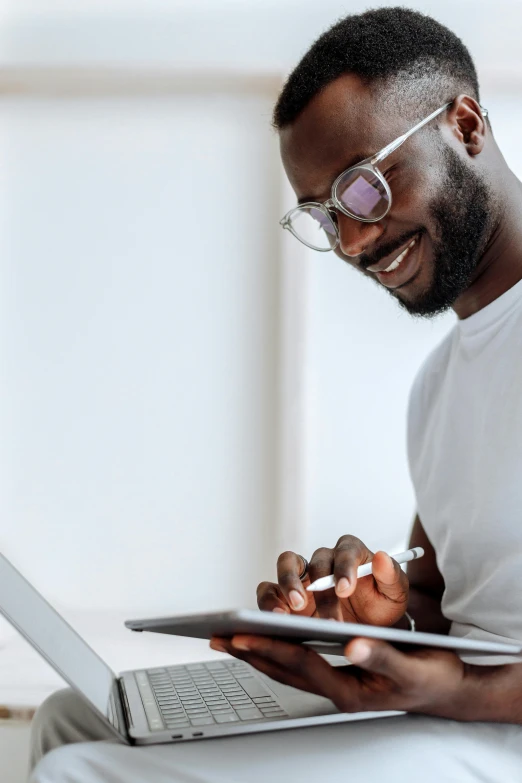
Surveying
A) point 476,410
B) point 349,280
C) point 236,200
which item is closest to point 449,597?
point 476,410

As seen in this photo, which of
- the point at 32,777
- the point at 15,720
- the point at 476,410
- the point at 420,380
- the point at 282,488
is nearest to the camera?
the point at 32,777

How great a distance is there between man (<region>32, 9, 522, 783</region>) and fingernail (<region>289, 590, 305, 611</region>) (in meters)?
0.01

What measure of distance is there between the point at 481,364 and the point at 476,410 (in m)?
0.07

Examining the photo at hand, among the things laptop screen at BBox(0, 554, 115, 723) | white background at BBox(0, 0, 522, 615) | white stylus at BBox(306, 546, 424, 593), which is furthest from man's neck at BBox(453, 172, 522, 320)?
white background at BBox(0, 0, 522, 615)

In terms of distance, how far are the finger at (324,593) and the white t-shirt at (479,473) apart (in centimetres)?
19

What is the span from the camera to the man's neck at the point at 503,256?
111 centimetres

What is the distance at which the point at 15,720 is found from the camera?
1549mm

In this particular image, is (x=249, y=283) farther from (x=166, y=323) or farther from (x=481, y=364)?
(x=481, y=364)

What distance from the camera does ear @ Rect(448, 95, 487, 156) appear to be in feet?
3.67

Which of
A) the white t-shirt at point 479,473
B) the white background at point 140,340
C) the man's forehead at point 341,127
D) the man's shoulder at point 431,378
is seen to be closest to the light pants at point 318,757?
the white t-shirt at point 479,473

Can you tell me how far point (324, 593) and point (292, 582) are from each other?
16cm

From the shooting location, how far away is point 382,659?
679 millimetres

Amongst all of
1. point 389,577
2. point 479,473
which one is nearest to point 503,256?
point 479,473

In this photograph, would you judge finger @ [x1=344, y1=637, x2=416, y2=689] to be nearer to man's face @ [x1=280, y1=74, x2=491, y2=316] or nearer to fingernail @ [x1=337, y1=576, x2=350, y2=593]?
fingernail @ [x1=337, y1=576, x2=350, y2=593]
